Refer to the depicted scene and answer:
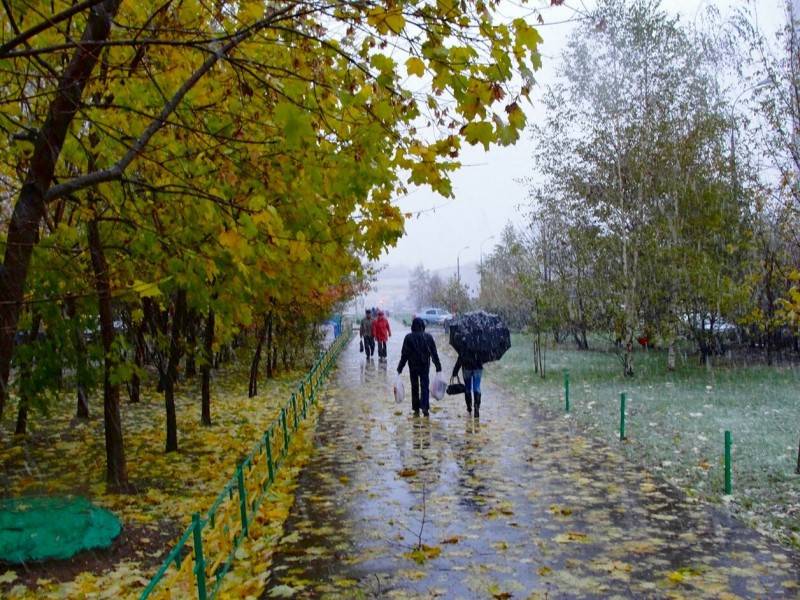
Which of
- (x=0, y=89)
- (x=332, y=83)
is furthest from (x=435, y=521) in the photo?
(x=0, y=89)

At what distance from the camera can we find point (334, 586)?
550cm

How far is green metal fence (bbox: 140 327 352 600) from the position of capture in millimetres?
4977

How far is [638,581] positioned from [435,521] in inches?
86.4

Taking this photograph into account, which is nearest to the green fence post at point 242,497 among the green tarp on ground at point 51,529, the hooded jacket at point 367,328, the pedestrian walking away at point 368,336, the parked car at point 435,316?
the green tarp on ground at point 51,529

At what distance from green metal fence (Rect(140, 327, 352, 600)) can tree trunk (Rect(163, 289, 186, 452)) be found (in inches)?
74.7

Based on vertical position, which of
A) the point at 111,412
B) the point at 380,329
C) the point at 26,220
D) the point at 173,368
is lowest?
the point at 111,412

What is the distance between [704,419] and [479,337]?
168 inches

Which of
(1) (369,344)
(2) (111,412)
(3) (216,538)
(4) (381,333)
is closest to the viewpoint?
(3) (216,538)

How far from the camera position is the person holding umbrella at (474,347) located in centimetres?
1357

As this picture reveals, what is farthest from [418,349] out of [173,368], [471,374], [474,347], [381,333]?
[381,333]

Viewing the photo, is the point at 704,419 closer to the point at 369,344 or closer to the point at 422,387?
the point at 422,387

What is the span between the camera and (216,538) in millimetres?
6383

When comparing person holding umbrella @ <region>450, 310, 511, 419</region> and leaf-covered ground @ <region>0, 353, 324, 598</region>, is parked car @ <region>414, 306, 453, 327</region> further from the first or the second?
person holding umbrella @ <region>450, 310, 511, 419</region>

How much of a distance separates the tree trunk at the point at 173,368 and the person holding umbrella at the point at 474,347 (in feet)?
16.3
